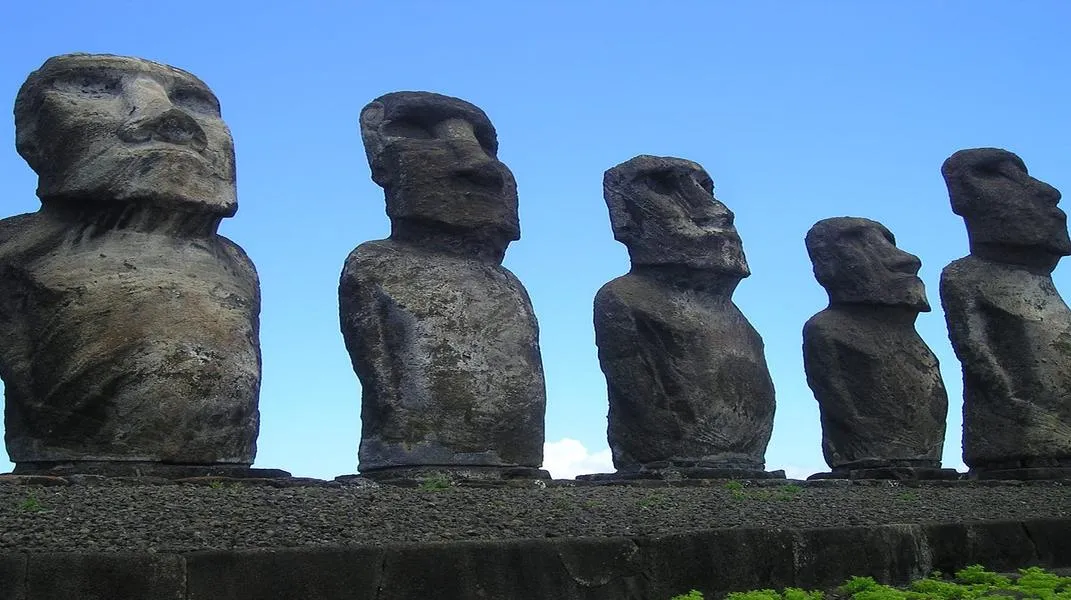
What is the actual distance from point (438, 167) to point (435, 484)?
2829 mm

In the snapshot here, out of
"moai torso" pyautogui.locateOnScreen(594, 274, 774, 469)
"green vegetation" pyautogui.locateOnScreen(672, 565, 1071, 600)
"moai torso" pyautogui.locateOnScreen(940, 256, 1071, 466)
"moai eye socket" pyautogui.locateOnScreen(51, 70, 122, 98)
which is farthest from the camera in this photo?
"moai torso" pyautogui.locateOnScreen(940, 256, 1071, 466)

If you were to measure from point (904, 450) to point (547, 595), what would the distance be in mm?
7681

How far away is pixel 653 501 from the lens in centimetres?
850

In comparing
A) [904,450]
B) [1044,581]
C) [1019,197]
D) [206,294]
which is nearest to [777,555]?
[1044,581]

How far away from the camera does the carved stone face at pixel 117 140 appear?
890cm

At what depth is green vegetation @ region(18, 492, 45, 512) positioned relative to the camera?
6289 millimetres

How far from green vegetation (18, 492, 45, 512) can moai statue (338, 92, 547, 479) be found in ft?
11.0

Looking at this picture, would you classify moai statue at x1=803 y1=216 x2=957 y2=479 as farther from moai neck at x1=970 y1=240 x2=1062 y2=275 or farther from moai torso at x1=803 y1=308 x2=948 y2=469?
moai neck at x1=970 y1=240 x2=1062 y2=275

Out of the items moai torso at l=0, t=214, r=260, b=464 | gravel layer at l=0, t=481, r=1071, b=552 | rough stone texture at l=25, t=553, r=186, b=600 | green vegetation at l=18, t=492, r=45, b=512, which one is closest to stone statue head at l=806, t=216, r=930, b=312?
gravel layer at l=0, t=481, r=1071, b=552

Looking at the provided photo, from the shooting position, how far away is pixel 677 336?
11.8 metres

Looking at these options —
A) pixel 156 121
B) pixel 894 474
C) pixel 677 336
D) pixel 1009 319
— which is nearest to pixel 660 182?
pixel 677 336

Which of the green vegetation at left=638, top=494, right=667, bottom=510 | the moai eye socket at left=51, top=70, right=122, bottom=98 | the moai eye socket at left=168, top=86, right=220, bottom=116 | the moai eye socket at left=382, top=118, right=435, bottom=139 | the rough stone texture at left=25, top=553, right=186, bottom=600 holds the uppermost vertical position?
the moai eye socket at left=382, top=118, right=435, bottom=139

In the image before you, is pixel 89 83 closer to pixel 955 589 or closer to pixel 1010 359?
pixel 955 589

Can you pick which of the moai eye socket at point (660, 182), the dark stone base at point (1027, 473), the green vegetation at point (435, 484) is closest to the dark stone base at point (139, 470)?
the green vegetation at point (435, 484)
